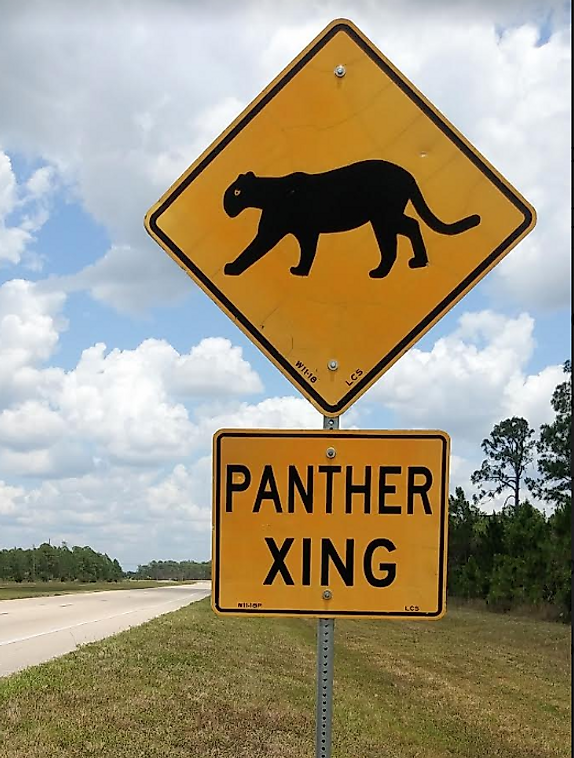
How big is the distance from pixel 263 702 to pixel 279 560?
899 centimetres

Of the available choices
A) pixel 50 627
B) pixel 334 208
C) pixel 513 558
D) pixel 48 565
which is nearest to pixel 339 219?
Result: pixel 334 208

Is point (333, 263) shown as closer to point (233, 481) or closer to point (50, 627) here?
point (233, 481)

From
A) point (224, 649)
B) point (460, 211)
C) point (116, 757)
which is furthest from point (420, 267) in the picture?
point (224, 649)

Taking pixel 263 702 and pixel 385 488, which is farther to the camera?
pixel 263 702

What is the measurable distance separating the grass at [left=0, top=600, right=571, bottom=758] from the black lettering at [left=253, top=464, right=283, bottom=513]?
20.8 feet

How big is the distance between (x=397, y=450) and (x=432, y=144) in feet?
3.15

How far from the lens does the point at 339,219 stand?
2900mm

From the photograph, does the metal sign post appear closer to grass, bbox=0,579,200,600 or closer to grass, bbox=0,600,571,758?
grass, bbox=0,600,571,758

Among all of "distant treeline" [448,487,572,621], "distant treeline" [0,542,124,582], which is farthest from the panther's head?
"distant treeline" [0,542,124,582]

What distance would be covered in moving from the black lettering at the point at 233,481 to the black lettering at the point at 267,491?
0.14ft

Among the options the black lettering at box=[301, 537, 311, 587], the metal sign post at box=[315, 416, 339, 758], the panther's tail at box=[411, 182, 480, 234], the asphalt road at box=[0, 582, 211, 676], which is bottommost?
the asphalt road at box=[0, 582, 211, 676]

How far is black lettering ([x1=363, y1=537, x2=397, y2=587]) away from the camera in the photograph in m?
2.75

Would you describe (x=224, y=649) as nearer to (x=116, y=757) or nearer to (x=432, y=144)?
(x=116, y=757)

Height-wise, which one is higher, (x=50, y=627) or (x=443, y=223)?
(x=443, y=223)
